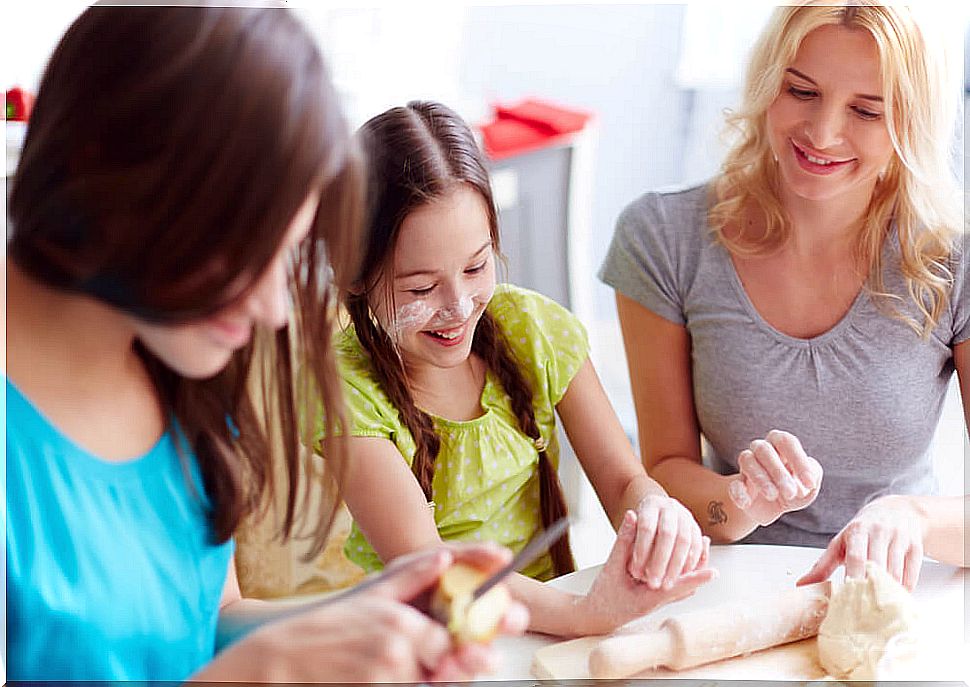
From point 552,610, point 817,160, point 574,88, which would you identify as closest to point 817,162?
point 817,160

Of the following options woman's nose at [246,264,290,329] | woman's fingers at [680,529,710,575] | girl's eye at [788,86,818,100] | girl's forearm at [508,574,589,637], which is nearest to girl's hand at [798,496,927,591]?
woman's fingers at [680,529,710,575]

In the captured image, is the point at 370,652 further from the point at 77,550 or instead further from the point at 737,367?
the point at 737,367

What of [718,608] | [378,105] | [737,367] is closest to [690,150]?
[378,105]

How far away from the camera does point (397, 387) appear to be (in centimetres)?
108

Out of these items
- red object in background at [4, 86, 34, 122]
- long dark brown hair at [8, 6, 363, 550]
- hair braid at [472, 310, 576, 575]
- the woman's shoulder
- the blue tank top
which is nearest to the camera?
long dark brown hair at [8, 6, 363, 550]

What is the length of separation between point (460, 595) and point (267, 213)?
0.25m

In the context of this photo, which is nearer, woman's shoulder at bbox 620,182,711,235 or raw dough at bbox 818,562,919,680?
raw dough at bbox 818,562,919,680

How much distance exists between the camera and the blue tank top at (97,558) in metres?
0.70

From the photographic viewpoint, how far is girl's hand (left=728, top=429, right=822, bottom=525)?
97 centimetres

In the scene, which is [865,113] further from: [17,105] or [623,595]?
[17,105]

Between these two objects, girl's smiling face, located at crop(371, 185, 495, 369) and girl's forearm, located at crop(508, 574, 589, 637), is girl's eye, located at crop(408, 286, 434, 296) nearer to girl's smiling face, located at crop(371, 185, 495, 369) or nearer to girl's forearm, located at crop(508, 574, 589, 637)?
girl's smiling face, located at crop(371, 185, 495, 369)

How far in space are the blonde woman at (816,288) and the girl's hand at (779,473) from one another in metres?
0.04

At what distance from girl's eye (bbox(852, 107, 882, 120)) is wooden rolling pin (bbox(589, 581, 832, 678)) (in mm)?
501

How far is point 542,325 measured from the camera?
1.19 m
